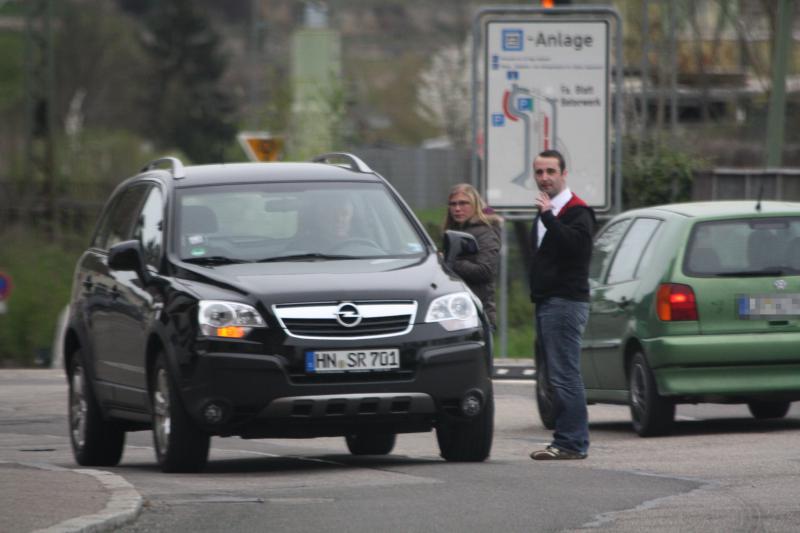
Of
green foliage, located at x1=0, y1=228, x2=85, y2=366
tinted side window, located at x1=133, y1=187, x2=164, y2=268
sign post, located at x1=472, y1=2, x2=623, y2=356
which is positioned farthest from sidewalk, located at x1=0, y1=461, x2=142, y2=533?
green foliage, located at x1=0, y1=228, x2=85, y2=366

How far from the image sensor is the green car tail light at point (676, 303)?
12.8 m

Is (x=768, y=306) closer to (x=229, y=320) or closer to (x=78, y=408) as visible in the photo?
(x=229, y=320)

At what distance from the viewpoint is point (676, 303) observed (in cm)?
1277

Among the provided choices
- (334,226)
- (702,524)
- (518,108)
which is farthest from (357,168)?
(518,108)

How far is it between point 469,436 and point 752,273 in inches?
113

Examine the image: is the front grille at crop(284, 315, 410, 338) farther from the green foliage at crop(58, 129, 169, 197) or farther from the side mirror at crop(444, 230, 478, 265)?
the green foliage at crop(58, 129, 169, 197)

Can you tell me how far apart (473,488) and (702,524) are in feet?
5.54

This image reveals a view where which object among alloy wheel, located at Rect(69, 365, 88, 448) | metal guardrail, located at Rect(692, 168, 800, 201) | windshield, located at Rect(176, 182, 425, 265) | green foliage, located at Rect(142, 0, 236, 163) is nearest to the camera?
windshield, located at Rect(176, 182, 425, 265)

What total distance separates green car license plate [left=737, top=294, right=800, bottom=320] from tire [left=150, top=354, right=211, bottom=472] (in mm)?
3953

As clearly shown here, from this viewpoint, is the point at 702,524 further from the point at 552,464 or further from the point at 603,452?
the point at 603,452

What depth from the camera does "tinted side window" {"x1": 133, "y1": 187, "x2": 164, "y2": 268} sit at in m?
11.1

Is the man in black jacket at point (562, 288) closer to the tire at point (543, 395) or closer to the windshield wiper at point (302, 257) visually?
the windshield wiper at point (302, 257)

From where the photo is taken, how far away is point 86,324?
40.3 feet

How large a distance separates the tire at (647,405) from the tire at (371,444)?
1.73 metres
